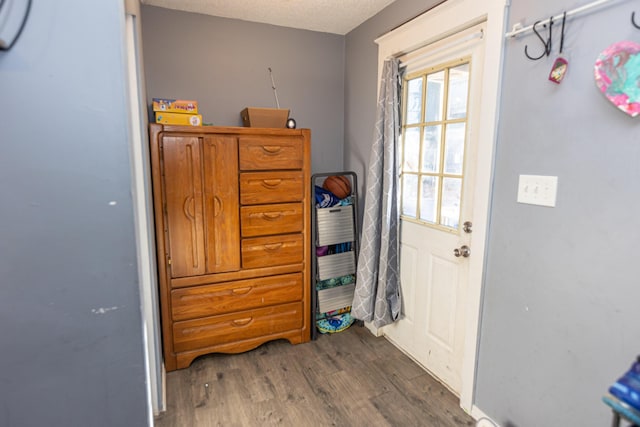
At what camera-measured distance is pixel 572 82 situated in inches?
49.8

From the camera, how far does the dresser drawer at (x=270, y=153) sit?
2188 millimetres

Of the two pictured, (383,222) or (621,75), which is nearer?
(621,75)

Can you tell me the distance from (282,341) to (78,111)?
2119mm

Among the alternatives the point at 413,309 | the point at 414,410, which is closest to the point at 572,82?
the point at 413,309

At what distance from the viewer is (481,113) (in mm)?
1624

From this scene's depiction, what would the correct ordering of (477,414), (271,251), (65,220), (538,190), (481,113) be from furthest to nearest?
1. (271,251)
2. (477,414)
3. (481,113)
4. (538,190)
5. (65,220)

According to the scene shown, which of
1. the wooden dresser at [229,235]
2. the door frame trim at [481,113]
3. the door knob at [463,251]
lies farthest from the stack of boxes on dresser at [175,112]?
the door knob at [463,251]

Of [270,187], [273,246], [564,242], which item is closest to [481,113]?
[564,242]

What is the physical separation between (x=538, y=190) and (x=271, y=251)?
1603 mm

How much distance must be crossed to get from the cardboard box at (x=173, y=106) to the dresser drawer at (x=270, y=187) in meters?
0.53

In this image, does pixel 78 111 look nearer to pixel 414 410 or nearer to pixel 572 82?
pixel 572 82

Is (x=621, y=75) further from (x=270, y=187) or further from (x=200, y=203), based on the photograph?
(x=200, y=203)

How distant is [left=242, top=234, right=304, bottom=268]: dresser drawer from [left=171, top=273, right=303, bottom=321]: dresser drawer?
4.5 inches

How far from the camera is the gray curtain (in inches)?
86.1
